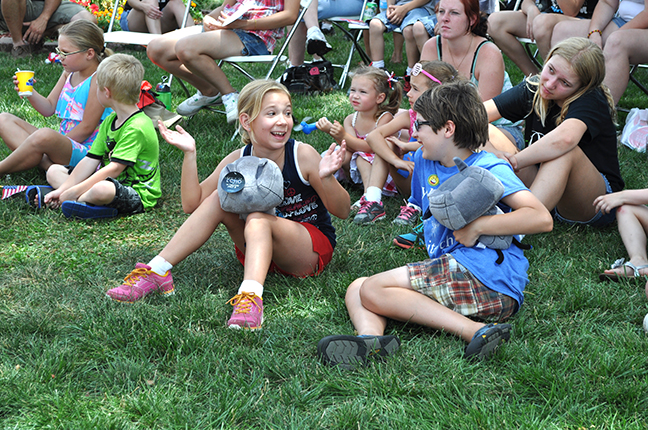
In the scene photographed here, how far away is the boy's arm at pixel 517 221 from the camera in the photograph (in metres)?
2.13

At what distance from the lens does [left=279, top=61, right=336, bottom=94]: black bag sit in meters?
6.19

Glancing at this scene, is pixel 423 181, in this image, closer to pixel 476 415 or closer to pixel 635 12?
pixel 476 415

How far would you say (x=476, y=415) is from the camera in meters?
1.74

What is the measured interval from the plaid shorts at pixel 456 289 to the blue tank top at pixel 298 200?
26.8 inches

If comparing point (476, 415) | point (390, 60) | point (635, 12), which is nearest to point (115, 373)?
point (476, 415)

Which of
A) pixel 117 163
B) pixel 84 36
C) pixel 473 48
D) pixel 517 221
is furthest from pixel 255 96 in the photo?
pixel 84 36

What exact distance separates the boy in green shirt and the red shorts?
3.95 feet

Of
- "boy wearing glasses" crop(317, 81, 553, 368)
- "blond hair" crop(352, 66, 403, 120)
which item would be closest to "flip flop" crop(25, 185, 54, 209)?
"blond hair" crop(352, 66, 403, 120)

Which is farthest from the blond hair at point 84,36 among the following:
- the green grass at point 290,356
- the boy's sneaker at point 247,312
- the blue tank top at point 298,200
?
the boy's sneaker at point 247,312

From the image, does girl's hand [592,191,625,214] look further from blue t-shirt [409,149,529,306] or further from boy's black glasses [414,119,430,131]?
boy's black glasses [414,119,430,131]

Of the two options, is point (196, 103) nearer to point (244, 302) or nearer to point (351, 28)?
point (351, 28)

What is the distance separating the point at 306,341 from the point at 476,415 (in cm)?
73

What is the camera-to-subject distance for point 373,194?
3.71m

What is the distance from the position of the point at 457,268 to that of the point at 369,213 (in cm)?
143
